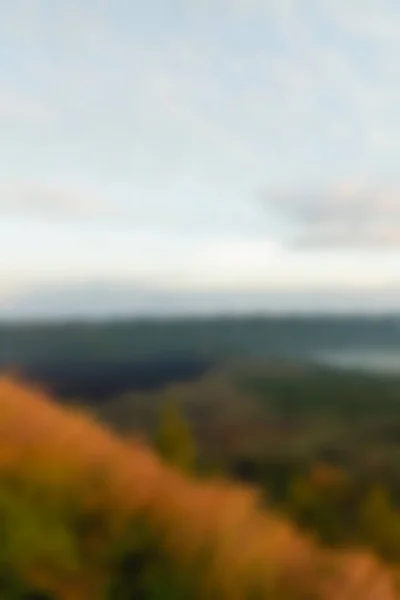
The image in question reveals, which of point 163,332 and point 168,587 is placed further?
point 163,332

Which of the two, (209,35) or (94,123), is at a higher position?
(209,35)

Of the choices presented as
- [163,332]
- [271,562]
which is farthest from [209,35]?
[271,562]

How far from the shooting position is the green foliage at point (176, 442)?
36.3 inches

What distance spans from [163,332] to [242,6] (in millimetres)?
407

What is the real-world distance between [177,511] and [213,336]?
8.6 inches

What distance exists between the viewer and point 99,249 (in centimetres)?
99

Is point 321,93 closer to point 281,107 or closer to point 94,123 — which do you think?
point 281,107

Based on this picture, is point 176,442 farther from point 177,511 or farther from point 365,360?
point 365,360

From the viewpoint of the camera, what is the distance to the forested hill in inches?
39.0

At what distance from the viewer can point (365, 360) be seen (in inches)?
38.9

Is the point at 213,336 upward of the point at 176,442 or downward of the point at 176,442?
upward

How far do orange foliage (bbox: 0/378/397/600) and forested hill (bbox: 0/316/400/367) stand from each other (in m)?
0.09

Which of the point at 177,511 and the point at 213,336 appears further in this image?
the point at 213,336

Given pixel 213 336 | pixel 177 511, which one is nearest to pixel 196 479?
pixel 177 511
